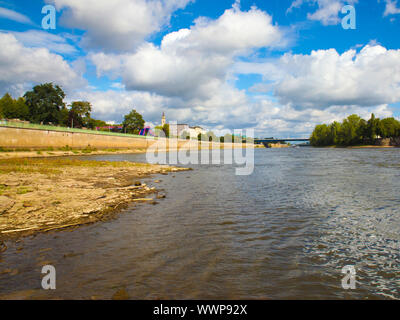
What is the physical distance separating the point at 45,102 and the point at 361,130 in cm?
15595

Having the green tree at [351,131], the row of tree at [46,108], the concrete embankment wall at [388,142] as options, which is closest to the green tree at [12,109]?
the row of tree at [46,108]

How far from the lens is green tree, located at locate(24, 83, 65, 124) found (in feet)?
294

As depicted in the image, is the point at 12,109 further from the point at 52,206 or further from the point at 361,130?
the point at 361,130

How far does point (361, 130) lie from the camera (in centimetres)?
14800

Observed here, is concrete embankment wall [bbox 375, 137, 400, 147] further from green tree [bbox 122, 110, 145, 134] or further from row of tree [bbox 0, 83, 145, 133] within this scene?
row of tree [bbox 0, 83, 145, 133]

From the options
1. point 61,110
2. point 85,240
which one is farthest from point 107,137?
point 85,240

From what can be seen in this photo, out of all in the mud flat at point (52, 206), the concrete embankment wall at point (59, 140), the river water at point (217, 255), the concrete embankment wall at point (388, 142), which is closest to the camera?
the river water at point (217, 255)

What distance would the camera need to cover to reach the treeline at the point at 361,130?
458 feet

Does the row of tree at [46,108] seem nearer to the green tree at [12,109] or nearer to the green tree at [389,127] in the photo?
the green tree at [12,109]

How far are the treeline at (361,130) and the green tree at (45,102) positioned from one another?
493 feet

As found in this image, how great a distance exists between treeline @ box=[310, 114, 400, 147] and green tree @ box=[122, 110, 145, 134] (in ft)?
392

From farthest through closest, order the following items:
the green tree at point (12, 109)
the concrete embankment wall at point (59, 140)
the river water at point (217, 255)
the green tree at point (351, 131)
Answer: the green tree at point (351, 131) < the green tree at point (12, 109) < the concrete embankment wall at point (59, 140) < the river water at point (217, 255)

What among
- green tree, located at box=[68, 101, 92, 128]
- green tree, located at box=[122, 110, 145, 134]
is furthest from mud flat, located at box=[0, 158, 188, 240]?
green tree, located at box=[122, 110, 145, 134]
